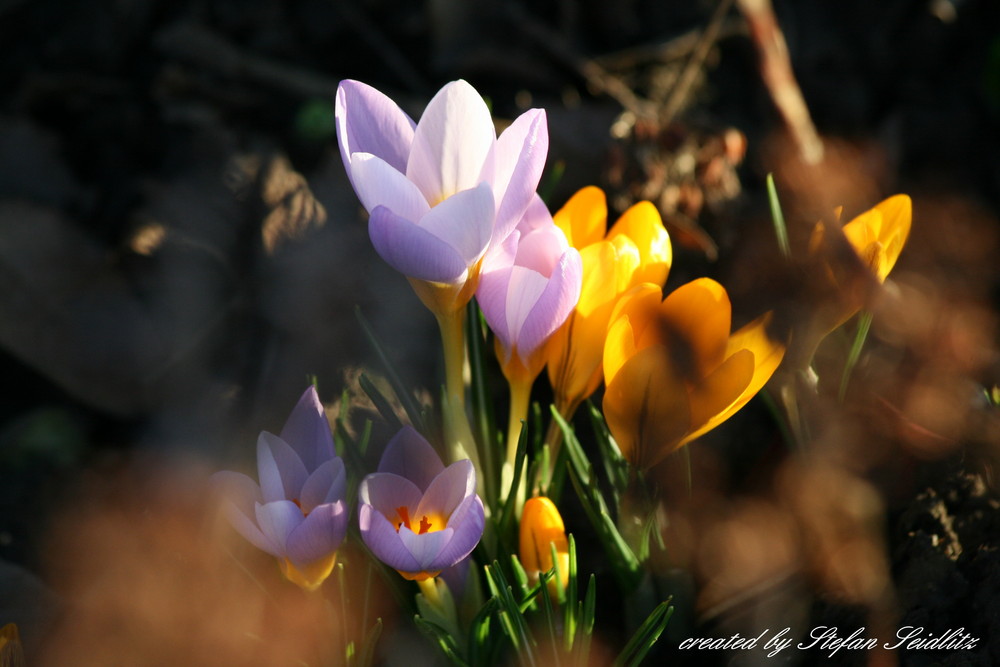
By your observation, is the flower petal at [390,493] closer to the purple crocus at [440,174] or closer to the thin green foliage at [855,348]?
the purple crocus at [440,174]

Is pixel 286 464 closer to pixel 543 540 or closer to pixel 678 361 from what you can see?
pixel 543 540

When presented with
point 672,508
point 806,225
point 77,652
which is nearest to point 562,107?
point 806,225

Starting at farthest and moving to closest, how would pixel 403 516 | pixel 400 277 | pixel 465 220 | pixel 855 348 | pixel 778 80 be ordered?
pixel 400 277, pixel 778 80, pixel 855 348, pixel 403 516, pixel 465 220

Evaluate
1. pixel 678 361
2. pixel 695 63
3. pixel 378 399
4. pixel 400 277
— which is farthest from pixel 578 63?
pixel 678 361

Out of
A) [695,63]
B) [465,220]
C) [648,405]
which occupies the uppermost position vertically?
[695,63]

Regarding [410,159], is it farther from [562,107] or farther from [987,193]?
[987,193]

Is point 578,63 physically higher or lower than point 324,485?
higher

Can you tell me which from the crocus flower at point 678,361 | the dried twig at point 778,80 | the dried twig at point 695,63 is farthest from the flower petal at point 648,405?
the dried twig at point 695,63

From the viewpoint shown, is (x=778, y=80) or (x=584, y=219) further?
(x=778, y=80)
